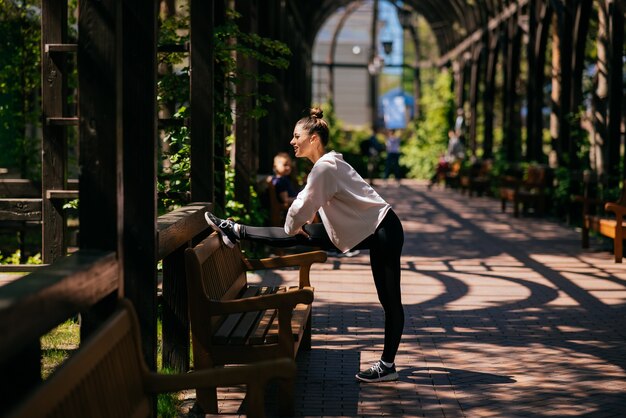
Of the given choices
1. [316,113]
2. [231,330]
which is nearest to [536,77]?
[316,113]

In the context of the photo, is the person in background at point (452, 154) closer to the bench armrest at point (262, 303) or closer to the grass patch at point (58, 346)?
the grass patch at point (58, 346)

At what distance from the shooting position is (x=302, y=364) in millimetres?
6332

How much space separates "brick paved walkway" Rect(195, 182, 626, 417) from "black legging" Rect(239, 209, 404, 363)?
12.1 inches

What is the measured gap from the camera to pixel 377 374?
232 inches

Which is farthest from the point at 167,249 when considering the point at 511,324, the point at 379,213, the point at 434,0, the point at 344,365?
the point at 434,0

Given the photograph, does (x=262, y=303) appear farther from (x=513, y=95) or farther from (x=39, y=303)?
(x=513, y=95)

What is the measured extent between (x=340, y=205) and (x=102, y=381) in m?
2.66

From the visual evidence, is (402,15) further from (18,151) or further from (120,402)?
(120,402)

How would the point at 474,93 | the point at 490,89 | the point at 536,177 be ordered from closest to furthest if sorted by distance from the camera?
1. the point at 536,177
2. the point at 490,89
3. the point at 474,93

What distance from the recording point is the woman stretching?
18.6ft

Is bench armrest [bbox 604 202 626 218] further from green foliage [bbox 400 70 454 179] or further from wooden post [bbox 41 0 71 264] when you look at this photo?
green foliage [bbox 400 70 454 179]

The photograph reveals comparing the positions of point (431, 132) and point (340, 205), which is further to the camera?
point (431, 132)

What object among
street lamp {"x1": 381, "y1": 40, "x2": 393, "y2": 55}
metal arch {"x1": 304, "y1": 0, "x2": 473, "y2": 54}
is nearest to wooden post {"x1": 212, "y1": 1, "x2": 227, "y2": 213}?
metal arch {"x1": 304, "y1": 0, "x2": 473, "y2": 54}

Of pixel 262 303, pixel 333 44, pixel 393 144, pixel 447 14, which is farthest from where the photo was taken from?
pixel 333 44
